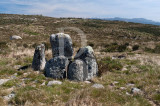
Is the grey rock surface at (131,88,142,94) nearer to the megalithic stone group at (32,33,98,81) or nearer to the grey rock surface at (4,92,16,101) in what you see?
the megalithic stone group at (32,33,98,81)

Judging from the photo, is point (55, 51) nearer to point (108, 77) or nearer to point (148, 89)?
point (108, 77)

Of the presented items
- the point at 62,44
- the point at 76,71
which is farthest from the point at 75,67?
the point at 62,44

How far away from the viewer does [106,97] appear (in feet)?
19.6

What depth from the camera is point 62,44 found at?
409 inches

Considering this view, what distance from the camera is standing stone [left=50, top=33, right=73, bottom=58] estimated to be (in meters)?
10.3

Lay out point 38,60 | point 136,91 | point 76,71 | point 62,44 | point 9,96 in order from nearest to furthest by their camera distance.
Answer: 1. point 9,96
2. point 136,91
3. point 76,71
4. point 38,60
5. point 62,44

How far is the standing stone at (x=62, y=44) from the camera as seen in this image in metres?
10.3

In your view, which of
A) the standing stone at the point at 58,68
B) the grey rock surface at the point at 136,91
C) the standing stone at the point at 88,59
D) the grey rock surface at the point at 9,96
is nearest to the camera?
the grey rock surface at the point at 9,96

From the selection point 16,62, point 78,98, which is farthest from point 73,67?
point 16,62

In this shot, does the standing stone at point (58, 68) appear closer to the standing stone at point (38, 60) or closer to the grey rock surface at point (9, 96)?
the standing stone at point (38, 60)

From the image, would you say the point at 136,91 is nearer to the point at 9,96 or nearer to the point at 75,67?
the point at 75,67

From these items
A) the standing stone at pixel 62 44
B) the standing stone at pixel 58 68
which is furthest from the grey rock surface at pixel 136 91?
the standing stone at pixel 62 44

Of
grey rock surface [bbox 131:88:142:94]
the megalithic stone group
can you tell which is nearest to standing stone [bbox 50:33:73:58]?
the megalithic stone group

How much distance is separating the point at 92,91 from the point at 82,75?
88.7 inches
